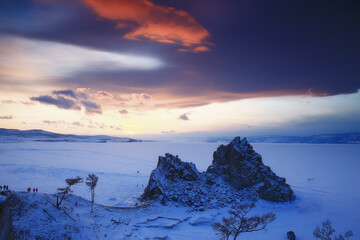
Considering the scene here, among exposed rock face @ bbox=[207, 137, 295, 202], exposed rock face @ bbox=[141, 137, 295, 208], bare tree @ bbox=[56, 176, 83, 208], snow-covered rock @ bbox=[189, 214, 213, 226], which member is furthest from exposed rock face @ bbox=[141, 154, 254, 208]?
bare tree @ bbox=[56, 176, 83, 208]

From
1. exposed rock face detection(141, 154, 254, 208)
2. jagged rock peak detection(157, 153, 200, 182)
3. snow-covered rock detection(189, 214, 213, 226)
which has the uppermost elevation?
jagged rock peak detection(157, 153, 200, 182)

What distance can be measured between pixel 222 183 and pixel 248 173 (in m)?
6.52

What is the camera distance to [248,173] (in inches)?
1831

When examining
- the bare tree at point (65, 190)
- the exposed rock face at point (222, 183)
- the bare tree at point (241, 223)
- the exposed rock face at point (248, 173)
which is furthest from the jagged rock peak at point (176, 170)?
the bare tree at point (241, 223)

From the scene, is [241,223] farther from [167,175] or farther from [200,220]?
[167,175]

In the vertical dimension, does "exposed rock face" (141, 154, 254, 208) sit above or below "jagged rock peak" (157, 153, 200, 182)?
below

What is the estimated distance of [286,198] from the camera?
4400cm

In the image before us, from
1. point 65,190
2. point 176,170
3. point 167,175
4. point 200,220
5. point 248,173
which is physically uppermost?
point 248,173

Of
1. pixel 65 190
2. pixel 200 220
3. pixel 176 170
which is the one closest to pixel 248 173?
pixel 176 170

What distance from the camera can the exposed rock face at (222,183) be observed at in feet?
140

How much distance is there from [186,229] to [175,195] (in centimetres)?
1071

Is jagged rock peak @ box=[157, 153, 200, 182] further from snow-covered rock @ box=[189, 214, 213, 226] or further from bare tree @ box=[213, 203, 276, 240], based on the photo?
bare tree @ box=[213, 203, 276, 240]

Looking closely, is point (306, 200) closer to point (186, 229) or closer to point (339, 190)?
point (339, 190)

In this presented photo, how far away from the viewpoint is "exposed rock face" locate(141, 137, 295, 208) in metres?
42.7
